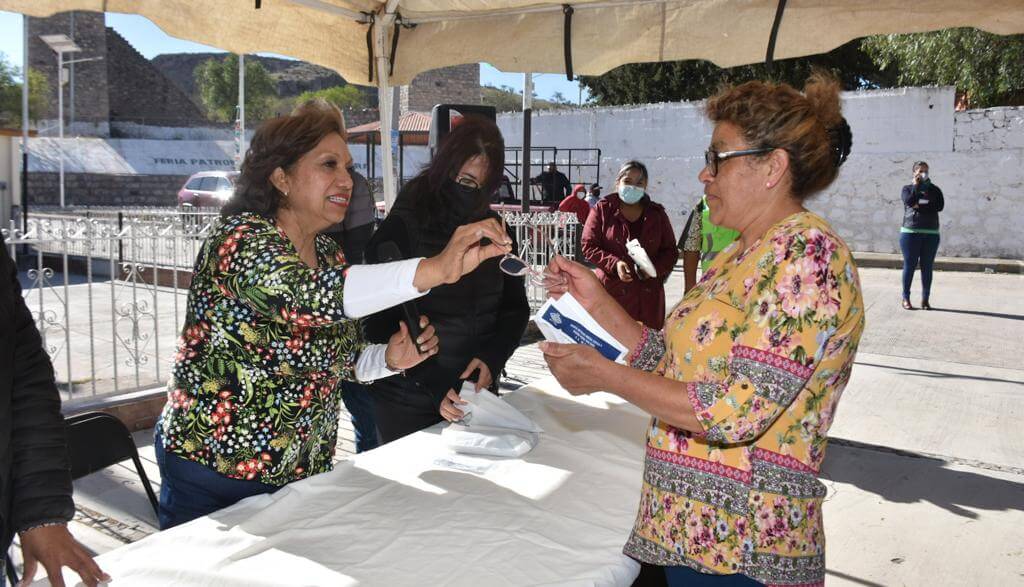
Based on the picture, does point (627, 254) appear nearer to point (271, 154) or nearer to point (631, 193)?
point (631, 193)

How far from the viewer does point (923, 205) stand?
9.45 meters

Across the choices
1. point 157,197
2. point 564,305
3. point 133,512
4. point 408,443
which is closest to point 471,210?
point 408,443

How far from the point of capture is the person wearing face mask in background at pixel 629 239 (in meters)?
A: 5.36

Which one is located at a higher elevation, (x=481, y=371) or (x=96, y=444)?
(x=481, y=371)

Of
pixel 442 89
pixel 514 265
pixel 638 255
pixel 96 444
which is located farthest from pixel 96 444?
pixel 442 89

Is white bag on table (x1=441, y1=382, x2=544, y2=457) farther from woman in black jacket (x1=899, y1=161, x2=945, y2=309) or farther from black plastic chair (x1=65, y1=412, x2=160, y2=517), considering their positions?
woman in black jacket (x1=899, y1=161, x2=945, y2=309)

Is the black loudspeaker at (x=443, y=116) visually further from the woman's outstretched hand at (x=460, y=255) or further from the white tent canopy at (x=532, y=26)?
the woman's outstretched hand at (x=460, y=255)

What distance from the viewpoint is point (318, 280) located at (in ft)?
5.05

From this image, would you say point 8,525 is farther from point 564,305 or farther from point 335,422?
point 564,305

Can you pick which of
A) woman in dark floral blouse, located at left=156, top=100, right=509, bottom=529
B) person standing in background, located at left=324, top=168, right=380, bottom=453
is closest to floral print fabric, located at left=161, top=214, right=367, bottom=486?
woman in dark floral blouse, located at left=156, top=100, right=509, bottom=529

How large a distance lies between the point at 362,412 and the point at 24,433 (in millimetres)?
1485

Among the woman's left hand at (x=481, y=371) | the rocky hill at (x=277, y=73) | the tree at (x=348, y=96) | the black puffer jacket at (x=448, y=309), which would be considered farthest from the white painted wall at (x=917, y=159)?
the rocky hill at (x=277, y=73)

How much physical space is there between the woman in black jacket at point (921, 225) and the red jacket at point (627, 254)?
547 centimetres

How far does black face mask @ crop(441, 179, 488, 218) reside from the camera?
286 cm
